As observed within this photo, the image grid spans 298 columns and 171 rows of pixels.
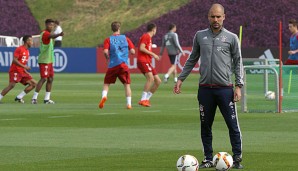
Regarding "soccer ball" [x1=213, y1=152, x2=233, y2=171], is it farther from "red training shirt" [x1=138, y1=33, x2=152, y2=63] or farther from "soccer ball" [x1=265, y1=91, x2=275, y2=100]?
"soccer ball" [x1=265, y1=91, x2=275, y2=100]

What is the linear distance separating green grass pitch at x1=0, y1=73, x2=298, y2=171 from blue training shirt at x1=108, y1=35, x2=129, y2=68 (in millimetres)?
1189

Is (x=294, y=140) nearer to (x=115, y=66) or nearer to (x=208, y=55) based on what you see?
(x=208, y=55)

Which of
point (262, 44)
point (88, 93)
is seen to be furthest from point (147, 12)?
point (88, 93)

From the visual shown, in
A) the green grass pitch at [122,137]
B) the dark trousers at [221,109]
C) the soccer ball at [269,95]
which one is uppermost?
the dark trousers at [221,109]

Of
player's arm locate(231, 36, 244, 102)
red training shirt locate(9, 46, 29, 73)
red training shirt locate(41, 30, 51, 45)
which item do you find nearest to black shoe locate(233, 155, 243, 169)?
player's arm locate(231, 36, 244, 102)

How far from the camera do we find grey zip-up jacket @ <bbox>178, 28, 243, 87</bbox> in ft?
44.8

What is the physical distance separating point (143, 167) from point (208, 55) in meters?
1.69

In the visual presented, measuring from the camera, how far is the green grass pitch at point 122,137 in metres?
14.3

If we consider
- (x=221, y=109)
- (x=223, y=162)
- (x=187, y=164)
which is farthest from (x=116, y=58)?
(x=187, y=164)

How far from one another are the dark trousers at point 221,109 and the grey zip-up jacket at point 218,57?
4.3 inches

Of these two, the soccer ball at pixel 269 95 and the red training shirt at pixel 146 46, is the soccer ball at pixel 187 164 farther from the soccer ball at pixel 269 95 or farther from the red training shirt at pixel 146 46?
the soccer ball at pixel 269 95

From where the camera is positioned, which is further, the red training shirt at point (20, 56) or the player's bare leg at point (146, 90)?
the red training shirt at point (20, 56)

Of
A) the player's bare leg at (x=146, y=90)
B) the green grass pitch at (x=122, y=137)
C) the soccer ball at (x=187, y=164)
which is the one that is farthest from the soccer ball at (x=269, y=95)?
the soccer ball at (x=187, y=164)

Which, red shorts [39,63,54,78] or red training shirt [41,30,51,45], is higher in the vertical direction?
red training shirt [41,30,51,45]
